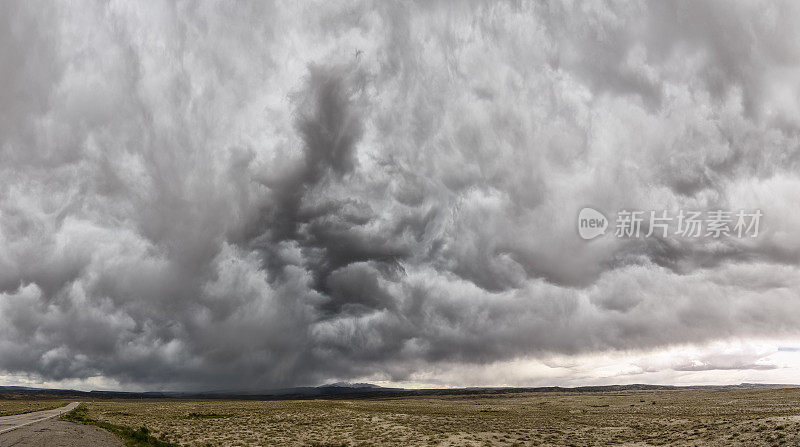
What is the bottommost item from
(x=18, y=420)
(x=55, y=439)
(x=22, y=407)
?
(x=22, y=407)

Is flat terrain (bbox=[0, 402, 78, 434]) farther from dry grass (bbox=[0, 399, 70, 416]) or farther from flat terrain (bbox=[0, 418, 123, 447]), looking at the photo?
dry grass (bbox=[0, 399, 70, 416])

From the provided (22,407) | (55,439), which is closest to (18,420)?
(55,439)

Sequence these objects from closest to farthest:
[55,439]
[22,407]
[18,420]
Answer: [55,439], [18,420], [22,407]

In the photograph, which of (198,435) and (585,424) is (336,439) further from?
(585,424)

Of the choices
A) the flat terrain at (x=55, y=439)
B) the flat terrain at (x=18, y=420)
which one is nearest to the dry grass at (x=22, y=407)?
the flat terrain at (x=18, y=420)

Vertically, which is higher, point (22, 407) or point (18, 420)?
point (18, 420)

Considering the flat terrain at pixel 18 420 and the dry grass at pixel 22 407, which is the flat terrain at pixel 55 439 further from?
the dry grass at pixel 22 407

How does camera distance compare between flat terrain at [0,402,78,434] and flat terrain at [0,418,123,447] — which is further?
flat terrain at [0,402,78,434]

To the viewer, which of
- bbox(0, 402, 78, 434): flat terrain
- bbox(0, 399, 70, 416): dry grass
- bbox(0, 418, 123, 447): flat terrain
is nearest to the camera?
bbox(0, 418, 123, 447): flat terrain

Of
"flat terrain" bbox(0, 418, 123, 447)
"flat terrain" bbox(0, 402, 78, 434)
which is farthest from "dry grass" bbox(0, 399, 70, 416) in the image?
"flat terrain" bbox(0, 418, 123, 447)

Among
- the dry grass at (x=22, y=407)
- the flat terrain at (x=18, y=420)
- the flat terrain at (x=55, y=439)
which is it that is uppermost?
the flat terrain at (x=55, y=439)

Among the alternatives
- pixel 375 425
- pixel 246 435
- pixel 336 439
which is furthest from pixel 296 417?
pixel 336 439

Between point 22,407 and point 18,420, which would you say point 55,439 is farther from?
point 22,407

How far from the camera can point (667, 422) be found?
54531mm
